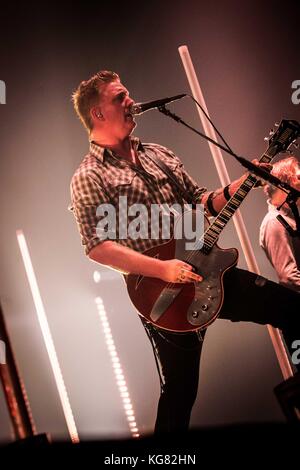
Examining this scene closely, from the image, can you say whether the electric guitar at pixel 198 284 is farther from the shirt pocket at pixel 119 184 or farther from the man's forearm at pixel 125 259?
the shirt pocket at pixel 119 184

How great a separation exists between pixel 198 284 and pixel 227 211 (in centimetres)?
33

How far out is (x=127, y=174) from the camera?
2.54 metres

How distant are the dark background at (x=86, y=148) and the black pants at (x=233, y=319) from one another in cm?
63

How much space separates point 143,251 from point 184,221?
0.22 m

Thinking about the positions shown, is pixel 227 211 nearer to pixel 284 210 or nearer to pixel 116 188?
pixel 116 188

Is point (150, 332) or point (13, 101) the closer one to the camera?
point (150, 332)

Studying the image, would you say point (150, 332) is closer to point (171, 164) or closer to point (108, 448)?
point (108, 448)

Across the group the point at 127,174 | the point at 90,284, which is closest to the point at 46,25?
the point at 127,174

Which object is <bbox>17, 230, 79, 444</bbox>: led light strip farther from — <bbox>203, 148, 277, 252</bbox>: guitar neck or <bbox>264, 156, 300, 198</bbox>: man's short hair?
<bbox>264, 156, 300, 198</bbox>: man's short hair

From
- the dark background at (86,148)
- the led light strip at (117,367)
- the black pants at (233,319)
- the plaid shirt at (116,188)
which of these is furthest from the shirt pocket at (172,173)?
the led light strip at (117,367)

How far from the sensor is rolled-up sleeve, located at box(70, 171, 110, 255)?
A: 95.6 inches
